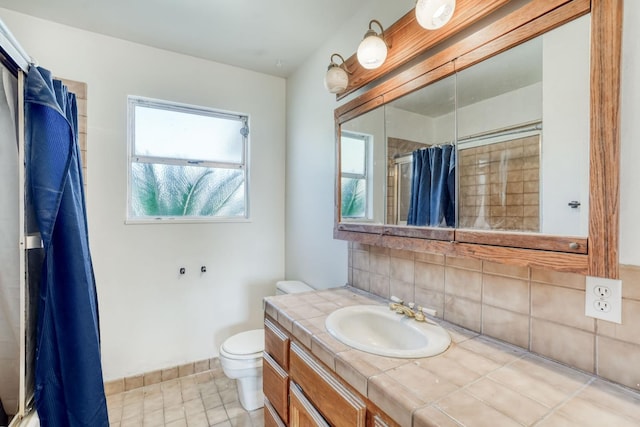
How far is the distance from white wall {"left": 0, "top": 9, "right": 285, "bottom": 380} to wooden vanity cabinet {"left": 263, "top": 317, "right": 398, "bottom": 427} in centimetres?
111

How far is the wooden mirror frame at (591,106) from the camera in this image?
2.40 ft

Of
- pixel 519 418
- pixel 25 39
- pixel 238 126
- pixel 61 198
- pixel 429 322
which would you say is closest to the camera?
pixel 519 418

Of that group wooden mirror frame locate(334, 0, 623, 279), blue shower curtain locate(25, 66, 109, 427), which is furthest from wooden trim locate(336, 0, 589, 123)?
blue shower curtain locate(25, 66, 109, 427)

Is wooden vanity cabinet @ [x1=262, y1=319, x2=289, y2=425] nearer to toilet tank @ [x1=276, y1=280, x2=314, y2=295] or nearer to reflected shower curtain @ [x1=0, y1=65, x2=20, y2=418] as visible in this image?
toilet tank @ [x1=276, y1=280, x2=314, y2=295]

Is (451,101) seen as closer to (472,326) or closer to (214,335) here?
(472,326)

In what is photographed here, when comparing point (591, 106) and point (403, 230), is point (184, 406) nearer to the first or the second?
point (403, 230)

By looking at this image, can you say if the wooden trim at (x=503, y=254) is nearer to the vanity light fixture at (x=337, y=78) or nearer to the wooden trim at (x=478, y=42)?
the wooden trim at (x=478, y=42)

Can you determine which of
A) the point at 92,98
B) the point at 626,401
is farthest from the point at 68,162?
the point at 626,401

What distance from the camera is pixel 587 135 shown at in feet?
2.60

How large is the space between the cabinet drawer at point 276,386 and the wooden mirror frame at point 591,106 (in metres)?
0.81

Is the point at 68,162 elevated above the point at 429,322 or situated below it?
above

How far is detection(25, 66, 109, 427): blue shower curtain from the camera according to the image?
1069 millimetres

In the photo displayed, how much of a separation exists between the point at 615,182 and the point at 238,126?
97.4 inches

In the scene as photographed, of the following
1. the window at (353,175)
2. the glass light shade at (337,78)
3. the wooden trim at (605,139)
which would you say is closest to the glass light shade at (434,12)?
the wooden trim at (605,139)
